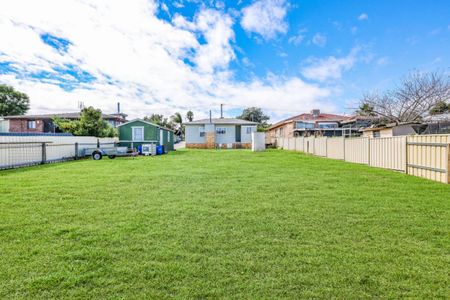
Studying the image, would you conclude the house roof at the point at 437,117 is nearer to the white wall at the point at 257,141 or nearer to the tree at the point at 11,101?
the white wall at the point at 257,141

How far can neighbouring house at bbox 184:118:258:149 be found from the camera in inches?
1198

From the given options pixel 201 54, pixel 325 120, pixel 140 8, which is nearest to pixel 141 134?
pixel 201 54

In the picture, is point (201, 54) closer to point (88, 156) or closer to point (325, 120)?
point (88, 156)

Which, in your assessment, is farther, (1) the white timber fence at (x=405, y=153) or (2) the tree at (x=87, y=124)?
(2) the tree at (x=87, y=124)

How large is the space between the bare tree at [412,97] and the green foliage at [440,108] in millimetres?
268

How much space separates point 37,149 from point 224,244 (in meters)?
13.5

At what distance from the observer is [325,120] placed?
34.7 meters

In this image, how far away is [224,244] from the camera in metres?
3.03

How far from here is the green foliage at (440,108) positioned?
17.3 meters

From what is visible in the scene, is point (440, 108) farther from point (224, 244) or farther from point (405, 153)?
point (224, 244)

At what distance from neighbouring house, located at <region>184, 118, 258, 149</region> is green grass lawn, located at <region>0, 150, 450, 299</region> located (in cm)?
2471

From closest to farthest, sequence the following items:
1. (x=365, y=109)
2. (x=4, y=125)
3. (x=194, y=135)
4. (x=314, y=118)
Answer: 1. (x=365, y=109)
2. (x=194, y=135)
3. (x=4, y=125)
4. (x=314, y=118)

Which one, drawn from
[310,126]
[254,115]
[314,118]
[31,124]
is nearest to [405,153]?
[310,126]

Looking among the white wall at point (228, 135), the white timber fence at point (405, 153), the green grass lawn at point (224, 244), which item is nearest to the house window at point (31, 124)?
the white wall at point (228, 135)
